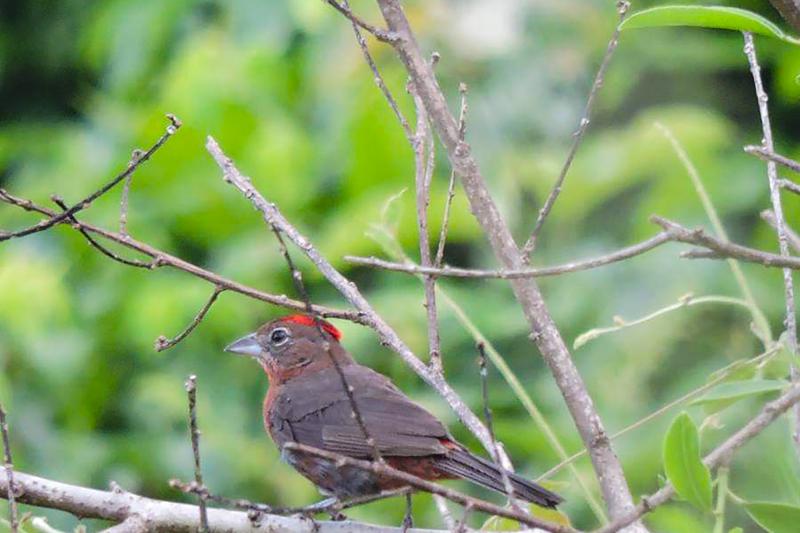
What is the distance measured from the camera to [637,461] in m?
5.30

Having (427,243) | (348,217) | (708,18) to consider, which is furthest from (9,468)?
(348,217)

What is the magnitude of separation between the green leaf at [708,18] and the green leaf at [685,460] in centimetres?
62

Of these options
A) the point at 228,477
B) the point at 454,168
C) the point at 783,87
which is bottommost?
the point at 454,168

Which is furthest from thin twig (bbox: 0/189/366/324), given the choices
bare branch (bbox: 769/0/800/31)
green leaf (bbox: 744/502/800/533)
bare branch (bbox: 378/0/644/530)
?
bare branch (bbox: 769/0/800/31)

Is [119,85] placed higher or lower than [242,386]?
higher

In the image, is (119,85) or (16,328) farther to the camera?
(119,85)

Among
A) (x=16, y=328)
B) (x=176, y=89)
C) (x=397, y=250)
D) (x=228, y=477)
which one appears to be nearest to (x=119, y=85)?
(x=176, y=89)

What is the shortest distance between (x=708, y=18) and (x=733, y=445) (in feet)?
2.21

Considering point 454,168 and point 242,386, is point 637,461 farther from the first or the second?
point 454,168

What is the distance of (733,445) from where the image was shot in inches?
82.7

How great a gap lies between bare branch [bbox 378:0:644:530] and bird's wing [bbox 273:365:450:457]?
80cm

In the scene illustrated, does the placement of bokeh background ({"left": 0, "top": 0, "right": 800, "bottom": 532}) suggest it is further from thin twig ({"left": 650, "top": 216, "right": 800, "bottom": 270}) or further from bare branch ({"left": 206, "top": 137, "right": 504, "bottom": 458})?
thin twig ({"left": 650, "top": 216, "right": 800, "bottom": 270})

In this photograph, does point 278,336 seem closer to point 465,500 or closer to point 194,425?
point 194,425

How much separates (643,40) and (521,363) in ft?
6.87
